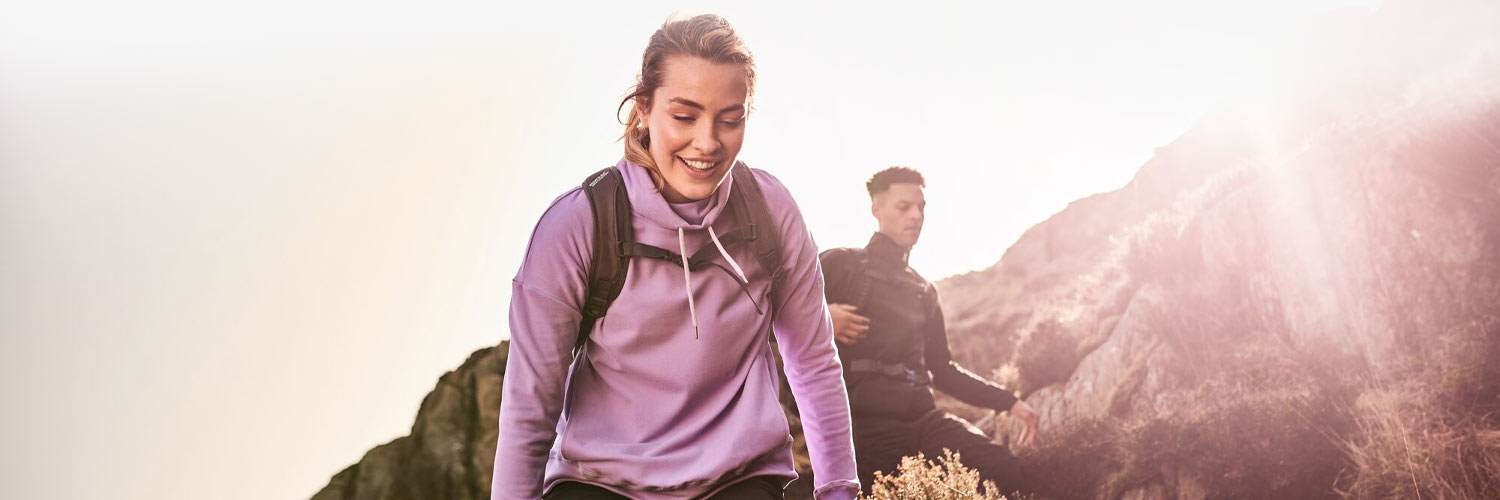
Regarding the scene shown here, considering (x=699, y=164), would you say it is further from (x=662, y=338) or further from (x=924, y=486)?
(x=924, y=486)

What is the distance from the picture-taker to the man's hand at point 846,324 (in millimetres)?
6484

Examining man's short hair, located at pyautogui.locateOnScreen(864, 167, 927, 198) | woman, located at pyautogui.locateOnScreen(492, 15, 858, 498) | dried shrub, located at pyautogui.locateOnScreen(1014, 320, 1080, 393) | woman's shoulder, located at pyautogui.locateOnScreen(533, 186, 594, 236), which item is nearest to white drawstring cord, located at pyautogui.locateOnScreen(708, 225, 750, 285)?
woman, located at pyautogui.locateOnScreen(492, 15, 858, 498)

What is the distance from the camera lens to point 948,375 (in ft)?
23.9

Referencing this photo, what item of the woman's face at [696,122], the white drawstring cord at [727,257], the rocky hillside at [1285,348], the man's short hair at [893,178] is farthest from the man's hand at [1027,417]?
the woman's face at [696,122]

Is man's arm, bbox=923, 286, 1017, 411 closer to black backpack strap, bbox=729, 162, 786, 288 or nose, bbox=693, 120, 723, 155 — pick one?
black backpack strap, bbox=729, 162, 786, 288

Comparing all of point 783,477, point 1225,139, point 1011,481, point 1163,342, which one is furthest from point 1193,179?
point 783,477

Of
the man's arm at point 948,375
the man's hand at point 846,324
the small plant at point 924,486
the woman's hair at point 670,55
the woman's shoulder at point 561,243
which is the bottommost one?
the small plant at point 924,486

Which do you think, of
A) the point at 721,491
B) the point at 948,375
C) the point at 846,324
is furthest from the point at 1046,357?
the point at 721,491

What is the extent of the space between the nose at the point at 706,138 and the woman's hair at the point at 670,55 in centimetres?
14

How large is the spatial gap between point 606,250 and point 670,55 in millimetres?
485

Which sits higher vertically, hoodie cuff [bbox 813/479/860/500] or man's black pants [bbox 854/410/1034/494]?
hoodie cuff [bbox 813/479/860/500]

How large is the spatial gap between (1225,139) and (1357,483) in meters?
6.51

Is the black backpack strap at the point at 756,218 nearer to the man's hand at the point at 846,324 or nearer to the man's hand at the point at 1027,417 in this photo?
the man's hand at the point at 846,324

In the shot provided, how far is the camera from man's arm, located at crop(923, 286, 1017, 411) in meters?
7.21
